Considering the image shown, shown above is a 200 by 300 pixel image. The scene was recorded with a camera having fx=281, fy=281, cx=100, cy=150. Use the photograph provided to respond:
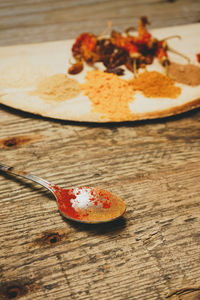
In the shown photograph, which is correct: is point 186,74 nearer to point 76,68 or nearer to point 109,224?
point 76,68

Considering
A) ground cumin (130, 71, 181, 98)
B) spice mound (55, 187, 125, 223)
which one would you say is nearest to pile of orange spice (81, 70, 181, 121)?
ground cumin (130, 71, 181, 98)

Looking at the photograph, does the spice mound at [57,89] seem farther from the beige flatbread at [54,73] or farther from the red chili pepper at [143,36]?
the red chili pepper at [143,36]

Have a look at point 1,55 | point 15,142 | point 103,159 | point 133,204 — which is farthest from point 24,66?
point 133,204

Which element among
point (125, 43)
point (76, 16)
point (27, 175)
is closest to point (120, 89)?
point (125, 43)

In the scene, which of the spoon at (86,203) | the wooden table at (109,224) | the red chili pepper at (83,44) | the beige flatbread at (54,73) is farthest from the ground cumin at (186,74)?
the spoon at (86,203)

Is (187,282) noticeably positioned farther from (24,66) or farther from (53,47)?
(53,47)

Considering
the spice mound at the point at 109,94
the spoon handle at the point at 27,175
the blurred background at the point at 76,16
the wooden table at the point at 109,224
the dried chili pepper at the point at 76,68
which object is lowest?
the wooden table at the point at 109,224

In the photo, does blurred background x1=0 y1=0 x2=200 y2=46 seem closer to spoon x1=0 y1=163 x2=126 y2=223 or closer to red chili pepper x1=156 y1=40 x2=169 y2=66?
red chili pepper x1=156 y1=40 x2=169 y2=66
